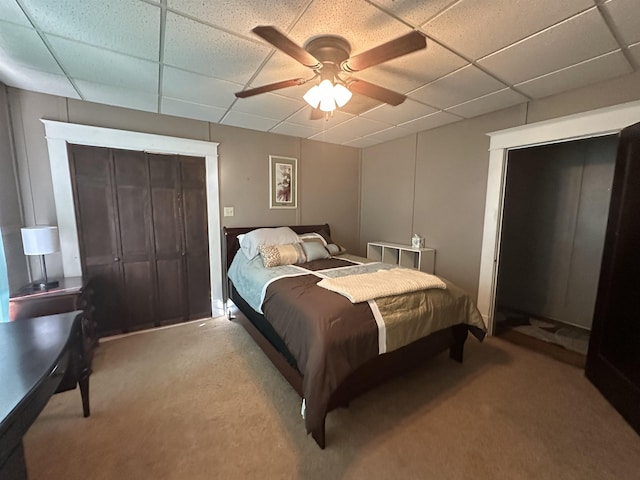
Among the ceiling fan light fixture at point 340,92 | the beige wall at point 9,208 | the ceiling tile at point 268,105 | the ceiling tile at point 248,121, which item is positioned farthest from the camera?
the ceiling tile at point 248,121

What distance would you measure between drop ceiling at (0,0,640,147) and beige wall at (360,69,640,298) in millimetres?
171

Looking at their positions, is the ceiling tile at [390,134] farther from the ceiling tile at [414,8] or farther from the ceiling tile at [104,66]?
the ceiling tile at [104,66]

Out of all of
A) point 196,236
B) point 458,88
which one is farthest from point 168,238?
point 458,88

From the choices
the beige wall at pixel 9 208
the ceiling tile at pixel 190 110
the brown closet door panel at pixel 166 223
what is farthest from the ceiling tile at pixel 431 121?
the beige wall at pixel 9 208

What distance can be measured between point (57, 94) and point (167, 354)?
267cm

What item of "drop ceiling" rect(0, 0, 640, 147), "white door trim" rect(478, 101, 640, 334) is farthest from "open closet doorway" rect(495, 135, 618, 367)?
"drop ceiling" rect(0, 0, 640, 147)

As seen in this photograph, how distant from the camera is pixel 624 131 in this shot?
6.50ft

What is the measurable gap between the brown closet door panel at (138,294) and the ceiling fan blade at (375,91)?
9.39 feet

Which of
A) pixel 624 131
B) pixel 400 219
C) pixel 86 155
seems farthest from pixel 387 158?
pixel 86 155

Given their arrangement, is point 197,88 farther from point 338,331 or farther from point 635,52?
point 635,52

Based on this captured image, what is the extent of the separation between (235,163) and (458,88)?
259cm

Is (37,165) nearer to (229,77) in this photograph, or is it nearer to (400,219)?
(229,77)

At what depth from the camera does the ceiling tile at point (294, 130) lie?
10.9 feet

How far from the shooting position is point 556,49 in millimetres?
1727
